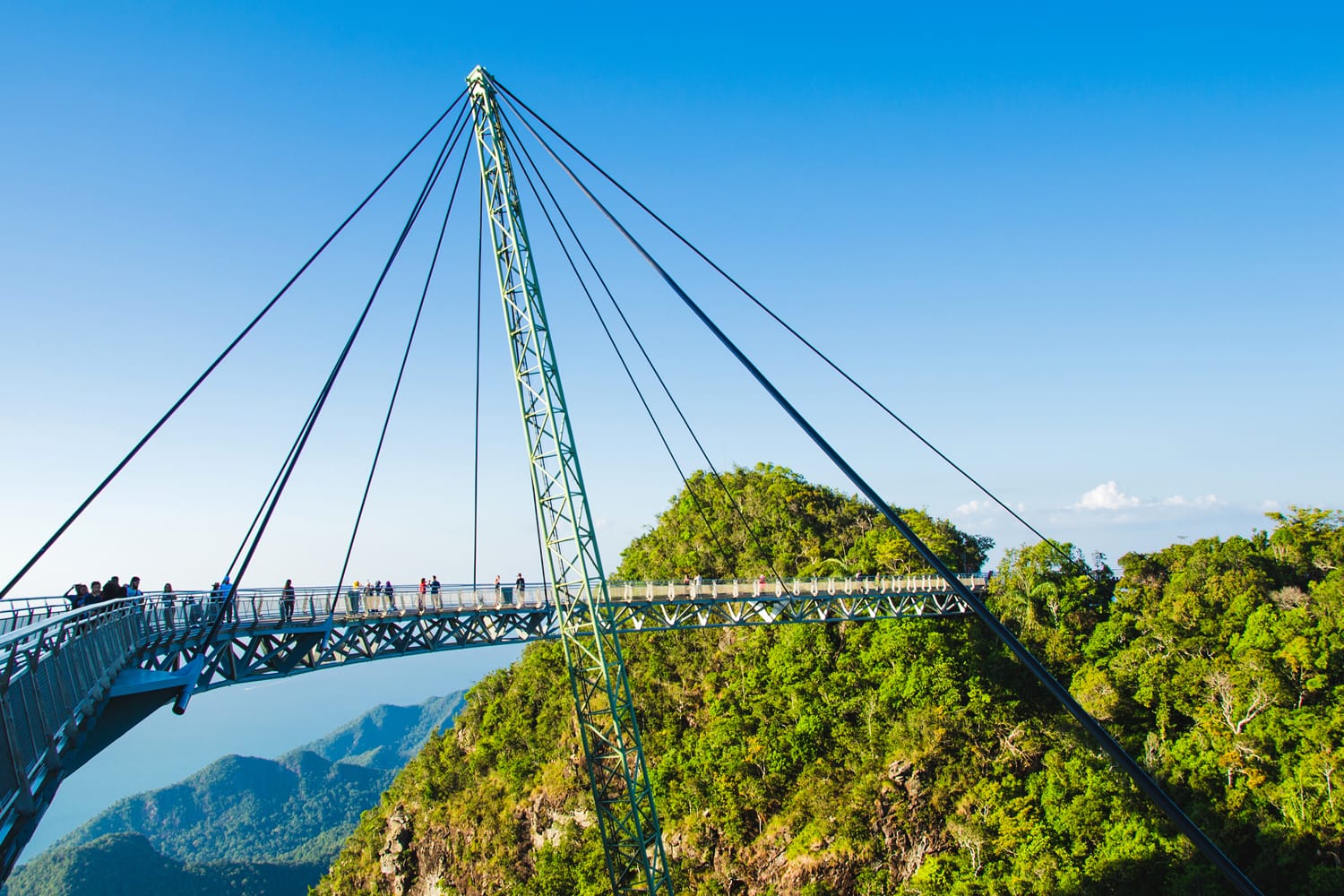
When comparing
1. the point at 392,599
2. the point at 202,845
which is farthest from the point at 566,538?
the point at 202,845

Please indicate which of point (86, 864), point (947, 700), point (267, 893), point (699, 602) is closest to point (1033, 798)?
point (947, 700)

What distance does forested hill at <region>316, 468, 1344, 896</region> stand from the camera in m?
29.1

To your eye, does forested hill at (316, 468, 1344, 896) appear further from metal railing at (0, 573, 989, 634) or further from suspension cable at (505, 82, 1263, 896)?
suspension cable at (505, 82, 1263, 896)

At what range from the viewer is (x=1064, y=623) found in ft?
134

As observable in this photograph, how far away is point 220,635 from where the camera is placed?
16.7 metres

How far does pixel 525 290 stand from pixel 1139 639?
1369 inches

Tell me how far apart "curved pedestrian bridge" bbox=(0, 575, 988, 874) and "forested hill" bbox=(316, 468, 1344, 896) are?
20.2 ft

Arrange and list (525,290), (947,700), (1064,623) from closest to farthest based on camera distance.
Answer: (525,290) < (947,700) < (1064,623)

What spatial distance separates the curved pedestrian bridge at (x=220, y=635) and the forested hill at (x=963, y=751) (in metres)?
6.17

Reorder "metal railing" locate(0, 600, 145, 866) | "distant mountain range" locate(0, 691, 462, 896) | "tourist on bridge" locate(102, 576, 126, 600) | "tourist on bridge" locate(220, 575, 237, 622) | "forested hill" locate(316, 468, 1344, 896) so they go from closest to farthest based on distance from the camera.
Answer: "metal railing" locate(0, 600, 145, 866) → "tourist on bridge" locate(102, 576, 126, 600) → "tourist on bridge" locate(220, 575, 237, 622) → "forested hill" locate(316, 468, 1344, 896) → "distant mountain range" locate(0, 691, 462, 896)

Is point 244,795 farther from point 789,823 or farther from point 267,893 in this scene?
point 789,823

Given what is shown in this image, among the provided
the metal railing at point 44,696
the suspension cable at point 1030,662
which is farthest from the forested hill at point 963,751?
the metal railing at point 44,696

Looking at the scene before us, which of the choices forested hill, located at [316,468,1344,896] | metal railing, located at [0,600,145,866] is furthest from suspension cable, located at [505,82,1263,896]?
forested hill, located at [316,468,1344,896]

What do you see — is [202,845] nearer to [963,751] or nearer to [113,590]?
[963,751]
